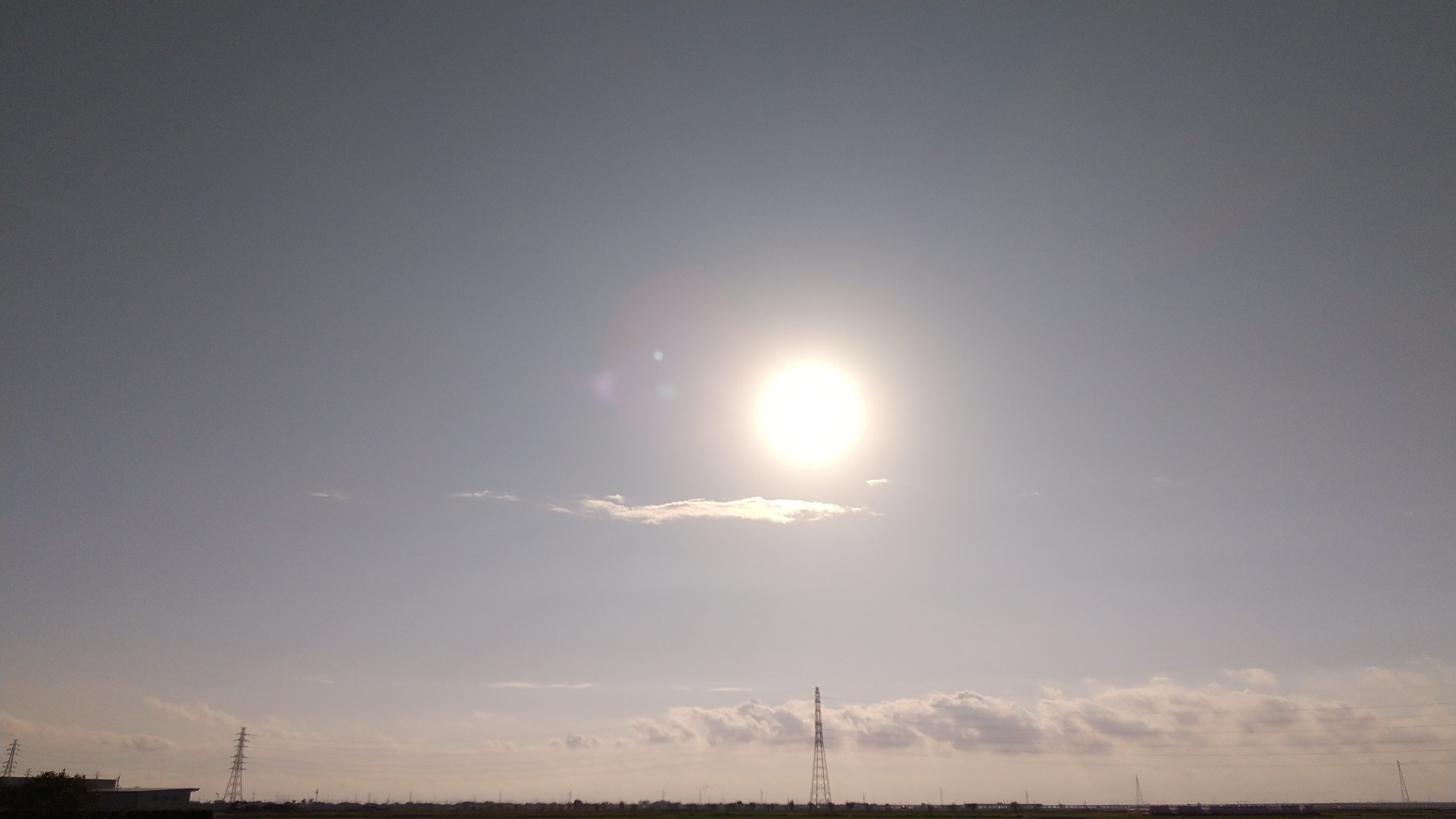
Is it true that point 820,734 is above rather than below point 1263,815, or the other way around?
above

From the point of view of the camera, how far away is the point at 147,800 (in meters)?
168

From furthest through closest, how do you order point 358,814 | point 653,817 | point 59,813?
point 358,814, point 653,817, point 59,813

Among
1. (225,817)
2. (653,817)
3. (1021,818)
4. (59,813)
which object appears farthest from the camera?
(1021,818)

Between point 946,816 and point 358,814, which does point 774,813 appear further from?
point 358,814

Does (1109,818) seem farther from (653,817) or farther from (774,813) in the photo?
(653,817)

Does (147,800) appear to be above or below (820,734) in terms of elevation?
below

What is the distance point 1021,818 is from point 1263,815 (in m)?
51.4

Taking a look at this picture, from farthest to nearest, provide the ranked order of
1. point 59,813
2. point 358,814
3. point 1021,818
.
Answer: point 1021,818 → point 358,814 → point 59,813

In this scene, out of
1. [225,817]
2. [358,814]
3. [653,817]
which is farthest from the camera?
[358,814]

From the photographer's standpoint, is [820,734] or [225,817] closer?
[225,817]

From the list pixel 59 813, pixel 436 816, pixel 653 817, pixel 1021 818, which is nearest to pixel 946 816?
pixel 1021 818

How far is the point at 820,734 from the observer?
18425cm

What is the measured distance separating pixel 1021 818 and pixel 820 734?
166 feet

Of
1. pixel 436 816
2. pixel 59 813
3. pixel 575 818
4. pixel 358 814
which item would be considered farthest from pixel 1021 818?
pixel 59 813
